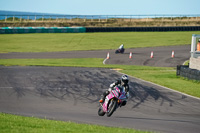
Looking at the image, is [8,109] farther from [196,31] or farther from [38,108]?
[196,31]

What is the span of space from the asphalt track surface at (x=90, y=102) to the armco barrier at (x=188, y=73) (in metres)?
2.99

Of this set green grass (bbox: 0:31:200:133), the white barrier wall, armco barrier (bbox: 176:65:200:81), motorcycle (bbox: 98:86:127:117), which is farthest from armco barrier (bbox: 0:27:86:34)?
motorcycle (bbox: 98:86:127:117)

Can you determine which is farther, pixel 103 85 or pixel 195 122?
pixel 103 85

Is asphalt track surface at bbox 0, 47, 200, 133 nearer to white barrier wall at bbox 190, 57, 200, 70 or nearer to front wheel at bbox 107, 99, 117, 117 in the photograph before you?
front wheel at bbox 107, 99, 117, 117

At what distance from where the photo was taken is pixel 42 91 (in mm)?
19109

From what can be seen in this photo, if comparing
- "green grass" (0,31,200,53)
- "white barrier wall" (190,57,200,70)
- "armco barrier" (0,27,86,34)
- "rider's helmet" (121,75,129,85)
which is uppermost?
"rider's helmet" (121,75,129,85)

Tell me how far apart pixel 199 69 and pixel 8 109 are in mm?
13001

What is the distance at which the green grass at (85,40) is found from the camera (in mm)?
49781

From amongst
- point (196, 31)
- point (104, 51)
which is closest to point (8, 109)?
point (104, 51)

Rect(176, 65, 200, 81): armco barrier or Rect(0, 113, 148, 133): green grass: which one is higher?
Rect(0, 113, 148, 133): green grass

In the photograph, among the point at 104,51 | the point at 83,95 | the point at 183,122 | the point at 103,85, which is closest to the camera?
the point at 183,122

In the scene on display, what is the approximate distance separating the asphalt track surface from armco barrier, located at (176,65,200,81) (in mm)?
2993

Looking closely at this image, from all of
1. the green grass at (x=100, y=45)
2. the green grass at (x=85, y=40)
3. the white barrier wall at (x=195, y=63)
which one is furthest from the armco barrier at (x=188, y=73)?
the green grass at (x=85, y=40)

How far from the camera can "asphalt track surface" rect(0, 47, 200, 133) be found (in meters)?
13.0
